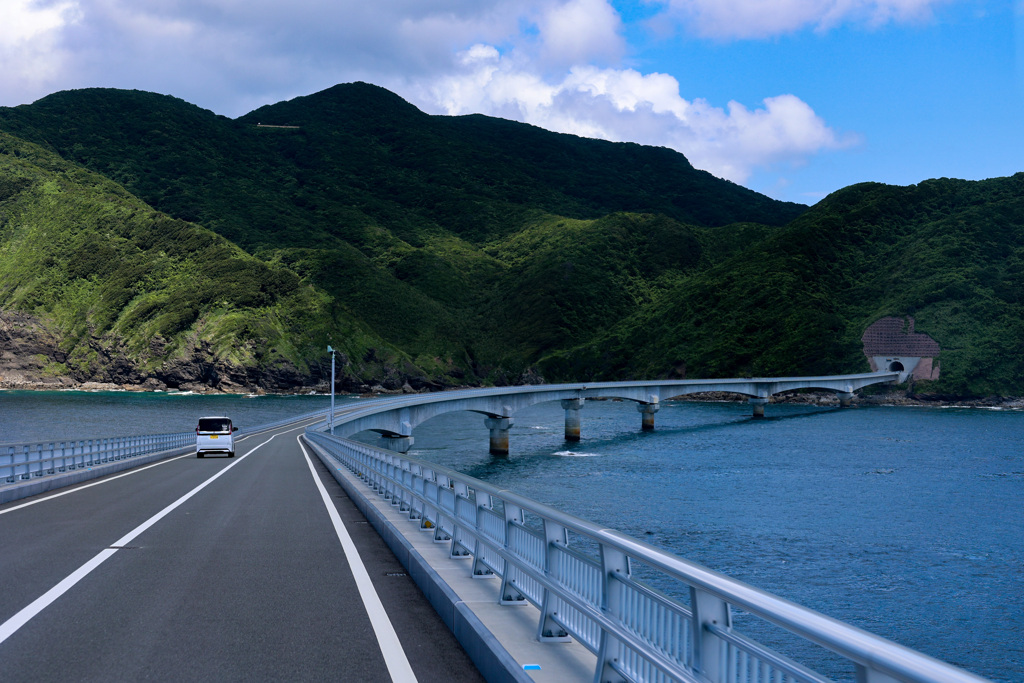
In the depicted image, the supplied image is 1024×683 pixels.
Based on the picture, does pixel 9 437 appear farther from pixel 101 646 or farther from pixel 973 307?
pixel 973 307

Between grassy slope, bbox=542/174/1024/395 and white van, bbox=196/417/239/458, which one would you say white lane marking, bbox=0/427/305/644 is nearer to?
white van, bbox=196/417/239/458

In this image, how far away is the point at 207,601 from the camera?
7.88 meters

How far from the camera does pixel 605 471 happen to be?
51281 millimetres

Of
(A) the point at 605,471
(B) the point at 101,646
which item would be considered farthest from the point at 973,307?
(B) the point at 101,646

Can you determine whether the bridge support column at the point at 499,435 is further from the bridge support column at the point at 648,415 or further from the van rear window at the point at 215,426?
the van rear window at the point at 215,426

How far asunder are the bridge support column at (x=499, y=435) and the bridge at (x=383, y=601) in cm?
4958

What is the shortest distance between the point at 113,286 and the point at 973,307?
156 m

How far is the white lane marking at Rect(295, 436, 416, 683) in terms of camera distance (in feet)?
18.7

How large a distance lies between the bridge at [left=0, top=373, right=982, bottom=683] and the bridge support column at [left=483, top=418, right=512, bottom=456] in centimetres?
4958

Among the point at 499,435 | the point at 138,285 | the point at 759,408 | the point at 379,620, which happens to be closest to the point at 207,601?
the point at 379,620

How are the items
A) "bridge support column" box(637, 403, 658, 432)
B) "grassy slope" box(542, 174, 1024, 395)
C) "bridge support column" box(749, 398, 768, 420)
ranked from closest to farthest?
"bridge support column" box(637, 403, 658, 432), "bridge support column" box(749, 398, 768, 420), "grassy slope" box(542, 174, 1024, 395)

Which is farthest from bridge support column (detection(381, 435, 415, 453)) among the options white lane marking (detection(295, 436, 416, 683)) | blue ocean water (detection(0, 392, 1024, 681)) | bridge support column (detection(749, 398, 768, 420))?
bridge support column (detection(749, 398, 768, 420))

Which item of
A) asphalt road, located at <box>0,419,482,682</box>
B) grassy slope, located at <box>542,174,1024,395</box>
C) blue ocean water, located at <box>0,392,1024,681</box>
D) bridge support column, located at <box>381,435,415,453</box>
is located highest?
grassy slope, located at <box>542,174,1024,395</box>

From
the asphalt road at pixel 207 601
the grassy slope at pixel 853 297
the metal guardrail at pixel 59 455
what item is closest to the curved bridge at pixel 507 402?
the grassy slope at pixel 853 297
